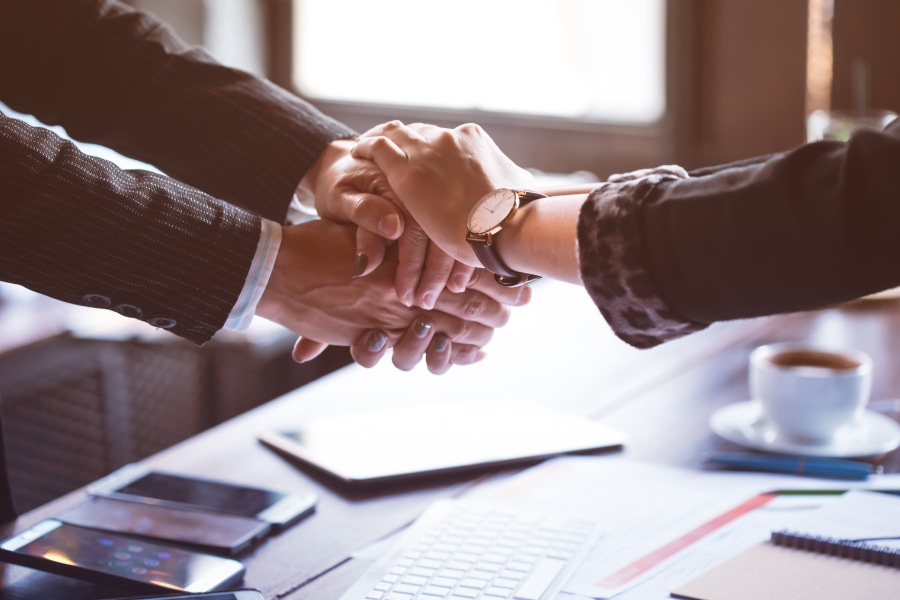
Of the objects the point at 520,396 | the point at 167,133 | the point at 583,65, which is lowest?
the point at 520,396

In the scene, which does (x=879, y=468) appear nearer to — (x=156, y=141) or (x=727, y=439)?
(x=727, y=439)

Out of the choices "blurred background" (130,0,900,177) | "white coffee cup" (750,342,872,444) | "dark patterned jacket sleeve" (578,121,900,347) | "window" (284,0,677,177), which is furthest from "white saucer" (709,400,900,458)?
"window" (284,0,677,177)

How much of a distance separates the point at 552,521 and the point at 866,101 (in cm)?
229

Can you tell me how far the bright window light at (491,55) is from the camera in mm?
3406

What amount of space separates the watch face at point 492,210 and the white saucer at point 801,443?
1.21ft

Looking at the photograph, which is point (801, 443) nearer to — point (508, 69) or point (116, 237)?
point (116, 237)

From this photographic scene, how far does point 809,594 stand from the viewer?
72cm

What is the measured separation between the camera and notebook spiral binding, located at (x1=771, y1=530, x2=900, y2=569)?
2.49 feet

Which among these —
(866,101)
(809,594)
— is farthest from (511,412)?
(866,101)

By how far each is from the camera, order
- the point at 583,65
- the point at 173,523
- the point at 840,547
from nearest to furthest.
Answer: the point at 840,547 → the point at 173,523 → the point at 583,65

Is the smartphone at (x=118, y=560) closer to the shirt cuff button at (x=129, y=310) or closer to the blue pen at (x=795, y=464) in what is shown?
the shirt cuff button at (x=129, y=310)

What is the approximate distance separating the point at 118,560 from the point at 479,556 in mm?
Answer: 303

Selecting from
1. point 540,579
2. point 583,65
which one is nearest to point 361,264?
point 540,579

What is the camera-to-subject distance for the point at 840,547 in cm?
77
